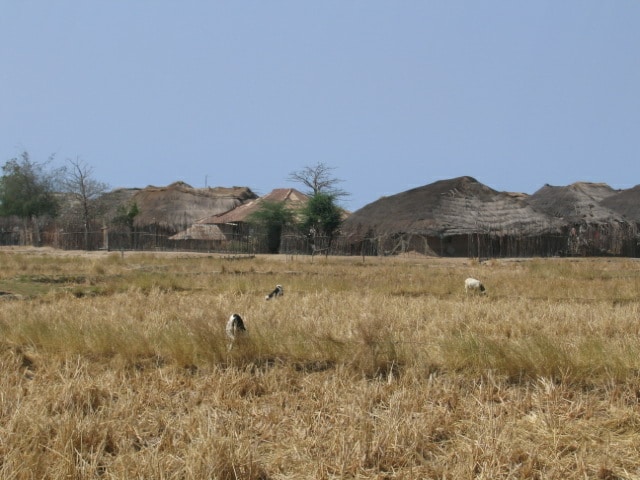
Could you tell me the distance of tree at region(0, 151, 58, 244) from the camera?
56.7 meters

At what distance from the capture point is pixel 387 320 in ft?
25.8

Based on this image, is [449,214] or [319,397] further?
[449,214]

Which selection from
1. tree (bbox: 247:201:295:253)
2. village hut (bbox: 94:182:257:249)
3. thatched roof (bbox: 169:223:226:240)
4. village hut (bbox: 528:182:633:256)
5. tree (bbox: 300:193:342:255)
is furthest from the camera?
village hut (bbox: 94:182:257:249)

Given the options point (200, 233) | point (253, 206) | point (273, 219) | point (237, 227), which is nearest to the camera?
point (273, 219)

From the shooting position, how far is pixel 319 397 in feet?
15.7

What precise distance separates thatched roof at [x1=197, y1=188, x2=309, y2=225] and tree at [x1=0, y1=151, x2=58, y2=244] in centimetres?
1579

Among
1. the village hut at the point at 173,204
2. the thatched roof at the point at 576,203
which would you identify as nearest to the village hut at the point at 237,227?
the village hut at the point at 173,204

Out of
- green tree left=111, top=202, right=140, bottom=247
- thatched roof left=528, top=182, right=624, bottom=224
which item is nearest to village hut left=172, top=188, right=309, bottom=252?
green tree left=111, top=202, right=140, bottom=247

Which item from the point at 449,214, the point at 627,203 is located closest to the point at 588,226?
the point at 449,214

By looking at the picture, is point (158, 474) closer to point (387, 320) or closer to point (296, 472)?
point (296, 472)

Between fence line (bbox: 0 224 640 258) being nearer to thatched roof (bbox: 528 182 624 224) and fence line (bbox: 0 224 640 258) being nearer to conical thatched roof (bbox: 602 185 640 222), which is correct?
thatched roof (bbox: 528 182 624 224)

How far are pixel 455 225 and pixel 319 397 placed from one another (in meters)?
34.6

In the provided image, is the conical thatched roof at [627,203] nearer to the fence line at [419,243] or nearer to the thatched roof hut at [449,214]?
the fence line at [419,243]

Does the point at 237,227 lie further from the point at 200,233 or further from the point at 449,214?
the point at 449,214
